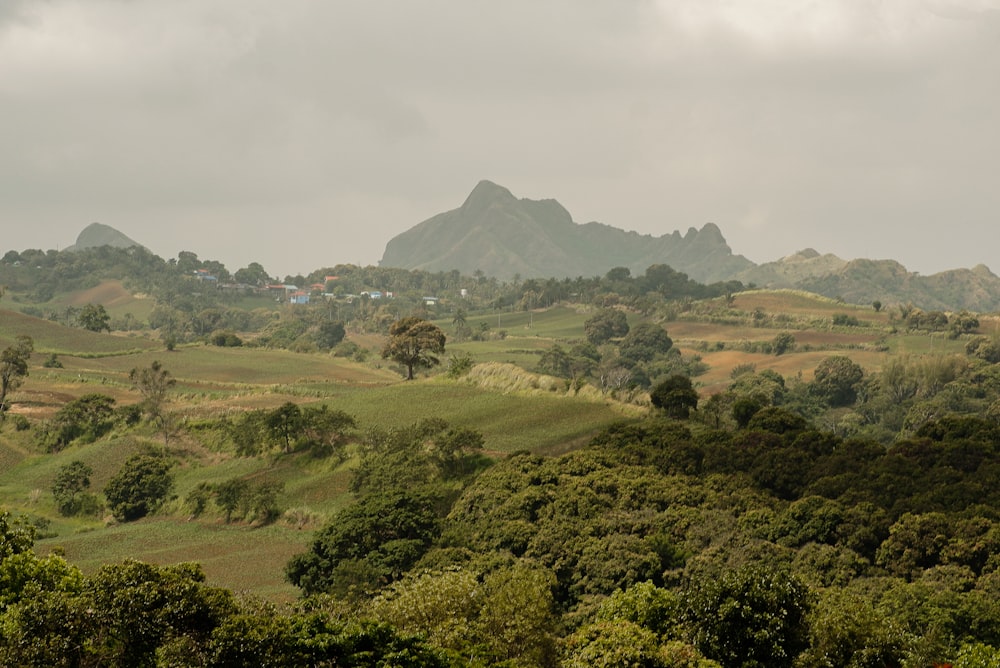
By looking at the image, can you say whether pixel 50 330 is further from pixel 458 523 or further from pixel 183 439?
pixel 458 523

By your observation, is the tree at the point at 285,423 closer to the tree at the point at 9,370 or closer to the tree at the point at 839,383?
the tree at the point at 9,370

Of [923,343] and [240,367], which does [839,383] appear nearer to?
[923,343]

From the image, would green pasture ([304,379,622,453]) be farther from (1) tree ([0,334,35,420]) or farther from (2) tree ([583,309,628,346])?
(2) tree ([583,309,628,346])

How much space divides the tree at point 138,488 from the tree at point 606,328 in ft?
434

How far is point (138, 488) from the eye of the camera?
224 ft

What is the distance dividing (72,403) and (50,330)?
208ft

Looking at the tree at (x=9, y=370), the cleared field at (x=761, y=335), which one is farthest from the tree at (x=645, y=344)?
the tree at (x=9, y=370)

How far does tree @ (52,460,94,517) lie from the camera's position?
6862cm

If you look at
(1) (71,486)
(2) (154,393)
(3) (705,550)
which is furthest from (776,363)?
(3) (705,550)

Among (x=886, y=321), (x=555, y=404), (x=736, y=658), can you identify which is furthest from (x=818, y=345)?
(x=736, y=658)

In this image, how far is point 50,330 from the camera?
143 m

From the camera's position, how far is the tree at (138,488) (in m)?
67.2

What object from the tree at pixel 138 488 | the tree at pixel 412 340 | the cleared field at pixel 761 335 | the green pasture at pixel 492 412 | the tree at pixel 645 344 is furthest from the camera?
the tree at pixel 645 344

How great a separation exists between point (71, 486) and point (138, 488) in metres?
6.02
